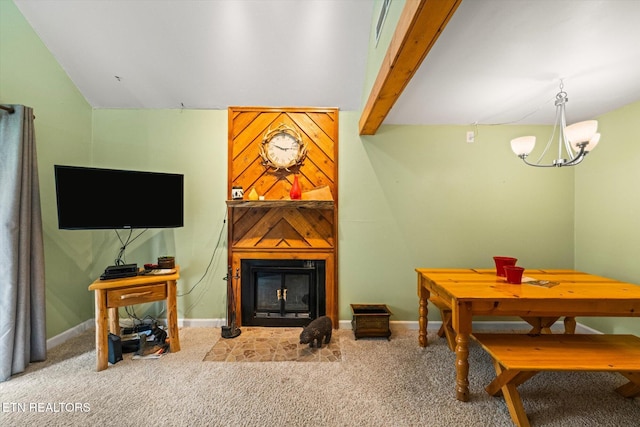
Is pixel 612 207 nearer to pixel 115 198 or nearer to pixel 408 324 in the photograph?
pixel 408 324

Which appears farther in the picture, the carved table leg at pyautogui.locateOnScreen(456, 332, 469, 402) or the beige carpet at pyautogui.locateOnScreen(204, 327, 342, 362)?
the beige carpet at pyautogui.locateOnScreen(204, 327, 342, 362)

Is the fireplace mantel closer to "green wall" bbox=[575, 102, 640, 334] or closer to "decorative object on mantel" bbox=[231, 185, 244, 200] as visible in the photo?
"decorative object on mantel" bbox=[231, 185, 244, 200]

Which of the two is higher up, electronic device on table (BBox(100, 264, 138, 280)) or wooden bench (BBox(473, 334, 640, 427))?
electronic device on table (BBox(100, 264, 138, 280))

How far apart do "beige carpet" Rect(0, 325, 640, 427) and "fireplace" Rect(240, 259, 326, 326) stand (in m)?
0.65

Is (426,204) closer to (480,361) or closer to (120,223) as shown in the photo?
(480,361)

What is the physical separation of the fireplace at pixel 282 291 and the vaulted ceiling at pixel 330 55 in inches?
68.6

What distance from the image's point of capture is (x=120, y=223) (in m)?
2.20

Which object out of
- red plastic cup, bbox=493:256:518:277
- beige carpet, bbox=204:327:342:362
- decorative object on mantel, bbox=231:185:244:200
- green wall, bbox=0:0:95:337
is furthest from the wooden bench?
green wall, bbox=0:0:95:337

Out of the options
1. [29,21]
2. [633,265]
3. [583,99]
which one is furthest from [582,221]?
A: [29,21]

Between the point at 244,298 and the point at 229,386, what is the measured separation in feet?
3.28

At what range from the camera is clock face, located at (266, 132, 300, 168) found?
2738 millimetres

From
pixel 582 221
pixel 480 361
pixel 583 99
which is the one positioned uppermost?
pixel 583 99

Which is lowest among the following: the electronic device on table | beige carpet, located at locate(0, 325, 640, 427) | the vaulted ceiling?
beige carpet, located at locate(0, 325, 640, 427)

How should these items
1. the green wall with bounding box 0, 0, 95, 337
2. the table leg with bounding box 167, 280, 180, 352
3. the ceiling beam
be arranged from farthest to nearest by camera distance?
1. the table leg with bounding box 167, 280, 180, 352
2. the green wall with bounding box 0, 0, 95, 337
3. the ceiling beam
